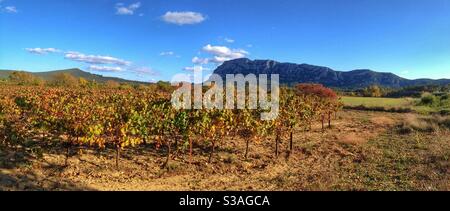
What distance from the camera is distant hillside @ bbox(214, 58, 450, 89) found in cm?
17050

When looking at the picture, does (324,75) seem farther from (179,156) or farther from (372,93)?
(179,156)

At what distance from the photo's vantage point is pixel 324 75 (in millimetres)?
182250

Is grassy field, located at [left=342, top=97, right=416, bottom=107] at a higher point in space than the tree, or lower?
lower

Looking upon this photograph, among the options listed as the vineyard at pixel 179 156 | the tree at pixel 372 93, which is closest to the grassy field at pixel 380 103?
the tree at pixel 372 93

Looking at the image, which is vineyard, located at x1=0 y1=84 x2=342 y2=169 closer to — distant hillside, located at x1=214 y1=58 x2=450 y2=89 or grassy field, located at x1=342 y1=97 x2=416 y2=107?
grassy field, located at x1=342 y1=97 x2=416 y2=107

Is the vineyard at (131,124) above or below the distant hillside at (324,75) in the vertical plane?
below

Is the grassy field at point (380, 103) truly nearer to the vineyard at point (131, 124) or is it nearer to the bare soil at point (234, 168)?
the bare soil at point (234, 168)

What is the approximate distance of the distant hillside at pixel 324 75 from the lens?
559 feet

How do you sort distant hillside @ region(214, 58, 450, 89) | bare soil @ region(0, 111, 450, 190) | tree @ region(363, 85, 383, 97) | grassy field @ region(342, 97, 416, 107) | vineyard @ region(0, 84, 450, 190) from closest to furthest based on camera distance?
bare soil @ region(0, 111, 450, 190), vineyard @ region(0, 84, 450, 190), grassy field @ region(342, 97, 416, 107), tree @ region(363, 85, 383, 97), distant hillside @ region(214, 58, 450, 89)

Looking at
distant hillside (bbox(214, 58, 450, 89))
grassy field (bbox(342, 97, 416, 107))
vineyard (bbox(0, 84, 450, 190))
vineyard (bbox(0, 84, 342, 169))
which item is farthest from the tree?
distant hillside (bbox(214, 58, 450, 89))
